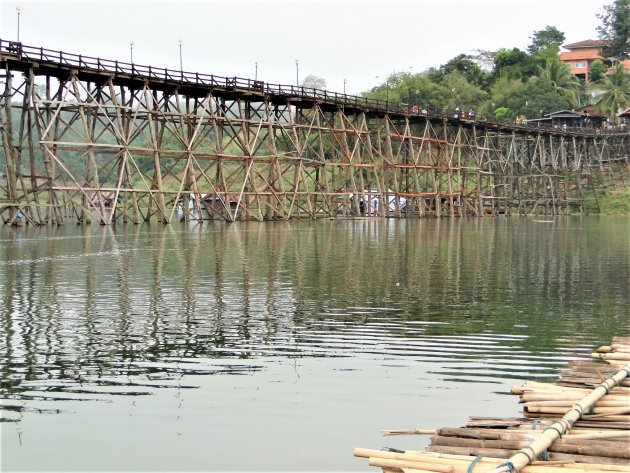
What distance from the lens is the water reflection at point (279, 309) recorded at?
1305 centimetres

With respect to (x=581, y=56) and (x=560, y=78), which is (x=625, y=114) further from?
(x=581, y=56)

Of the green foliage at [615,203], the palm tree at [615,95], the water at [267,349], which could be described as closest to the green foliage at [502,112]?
the palm tree at [615,95]

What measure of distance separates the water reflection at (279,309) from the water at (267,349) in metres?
0.06

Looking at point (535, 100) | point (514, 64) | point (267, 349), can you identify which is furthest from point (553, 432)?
point (514, 64)

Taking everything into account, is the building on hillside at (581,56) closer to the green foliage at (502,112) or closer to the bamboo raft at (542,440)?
the green foliage at (502,112)

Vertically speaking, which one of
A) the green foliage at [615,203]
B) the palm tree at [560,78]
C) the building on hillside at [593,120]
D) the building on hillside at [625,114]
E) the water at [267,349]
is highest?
the palm tree at [560,78]

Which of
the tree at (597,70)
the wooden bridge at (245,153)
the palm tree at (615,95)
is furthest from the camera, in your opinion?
the tree at (597,70)

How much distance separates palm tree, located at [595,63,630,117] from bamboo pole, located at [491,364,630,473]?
95.8m

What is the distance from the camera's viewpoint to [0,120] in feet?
147

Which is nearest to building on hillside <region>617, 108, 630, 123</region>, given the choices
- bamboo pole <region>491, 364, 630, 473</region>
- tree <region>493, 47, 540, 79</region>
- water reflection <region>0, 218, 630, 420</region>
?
tree <region>493, 47, 540, 79</region>

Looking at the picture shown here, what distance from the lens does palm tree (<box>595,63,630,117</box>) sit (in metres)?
102

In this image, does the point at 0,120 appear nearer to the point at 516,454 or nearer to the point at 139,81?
the point at 139,81

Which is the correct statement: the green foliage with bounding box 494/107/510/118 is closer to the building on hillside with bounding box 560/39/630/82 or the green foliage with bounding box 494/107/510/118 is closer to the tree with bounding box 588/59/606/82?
the tree with bounding box 588/59/606/82

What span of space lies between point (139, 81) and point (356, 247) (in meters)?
20.2
